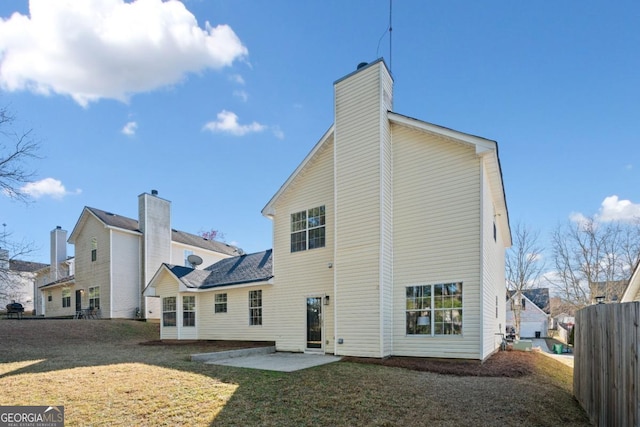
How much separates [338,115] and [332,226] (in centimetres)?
400

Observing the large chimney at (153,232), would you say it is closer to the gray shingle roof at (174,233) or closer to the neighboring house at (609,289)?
the gray shingle roof at (174,233)

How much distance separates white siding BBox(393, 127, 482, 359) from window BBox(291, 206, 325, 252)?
10.1ft

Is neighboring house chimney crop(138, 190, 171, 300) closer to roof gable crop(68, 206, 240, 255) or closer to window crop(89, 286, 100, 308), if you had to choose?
roof gable crop(68, 206, 240, 255)

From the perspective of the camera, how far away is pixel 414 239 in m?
12.0

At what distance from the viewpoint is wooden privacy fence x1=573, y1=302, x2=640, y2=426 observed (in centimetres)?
449

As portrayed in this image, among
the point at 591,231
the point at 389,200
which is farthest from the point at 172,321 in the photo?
the point at 591,231

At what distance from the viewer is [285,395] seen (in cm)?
696

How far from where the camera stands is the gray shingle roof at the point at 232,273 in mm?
17547

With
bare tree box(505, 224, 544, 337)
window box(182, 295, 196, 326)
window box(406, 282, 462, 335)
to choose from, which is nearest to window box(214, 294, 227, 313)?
window box(182, 295, 196, 326)

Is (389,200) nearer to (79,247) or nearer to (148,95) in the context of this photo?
(148,95)

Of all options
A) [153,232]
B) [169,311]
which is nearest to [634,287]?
[169,311]

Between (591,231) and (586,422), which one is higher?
(591,231)

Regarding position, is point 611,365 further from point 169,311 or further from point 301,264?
point 169,311

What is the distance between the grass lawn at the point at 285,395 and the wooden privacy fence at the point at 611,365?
1.95 feet
